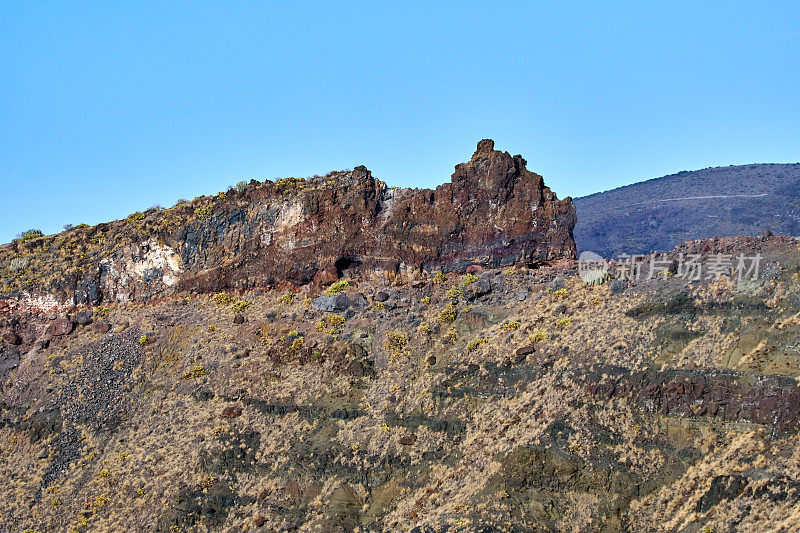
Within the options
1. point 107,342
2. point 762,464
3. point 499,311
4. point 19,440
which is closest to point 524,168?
point 499,311

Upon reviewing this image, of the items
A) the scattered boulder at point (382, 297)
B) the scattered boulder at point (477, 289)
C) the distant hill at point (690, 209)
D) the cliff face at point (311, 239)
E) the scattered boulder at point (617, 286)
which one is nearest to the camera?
the scattered boulder at point (617, 286)

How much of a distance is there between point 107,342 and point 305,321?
9284 mm

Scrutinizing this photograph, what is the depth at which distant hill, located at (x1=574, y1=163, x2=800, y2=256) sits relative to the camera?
301ft

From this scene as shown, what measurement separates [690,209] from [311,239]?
249ft

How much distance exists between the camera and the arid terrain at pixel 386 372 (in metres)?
23.9

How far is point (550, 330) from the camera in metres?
30.7

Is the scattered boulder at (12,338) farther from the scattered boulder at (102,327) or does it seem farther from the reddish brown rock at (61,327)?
the scattered boulder at (102,327)

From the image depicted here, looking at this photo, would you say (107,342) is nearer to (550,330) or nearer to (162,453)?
(162,453)

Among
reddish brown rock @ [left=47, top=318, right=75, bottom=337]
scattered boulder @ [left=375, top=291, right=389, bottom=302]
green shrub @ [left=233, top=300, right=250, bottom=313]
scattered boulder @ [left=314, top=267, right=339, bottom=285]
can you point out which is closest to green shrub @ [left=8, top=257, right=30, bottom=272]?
reddish brown rock @ [left=47, top=318, right=75, bottom=337]

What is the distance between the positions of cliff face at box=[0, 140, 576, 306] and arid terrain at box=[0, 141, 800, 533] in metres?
0.11

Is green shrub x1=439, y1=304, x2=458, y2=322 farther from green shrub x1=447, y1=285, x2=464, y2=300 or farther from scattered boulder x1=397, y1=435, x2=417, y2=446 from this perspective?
scattered boulder x1=397, y1=435, x2=417, y2=446

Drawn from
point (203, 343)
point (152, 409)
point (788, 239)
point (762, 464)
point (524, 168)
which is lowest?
point (762, 464)

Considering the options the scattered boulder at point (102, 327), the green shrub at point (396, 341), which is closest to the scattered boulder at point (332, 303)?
the green shrub at point (396, 341)

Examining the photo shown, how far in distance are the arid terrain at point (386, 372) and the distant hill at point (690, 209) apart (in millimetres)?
60659
